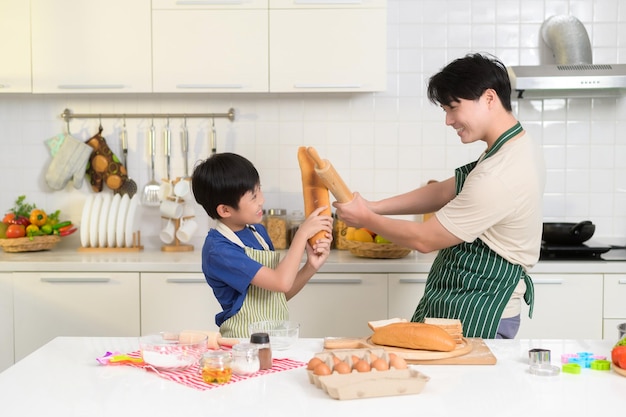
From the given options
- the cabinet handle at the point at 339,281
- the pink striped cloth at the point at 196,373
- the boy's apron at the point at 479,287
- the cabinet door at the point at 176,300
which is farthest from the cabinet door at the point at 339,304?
the pink striped cloth at the point at 196,373

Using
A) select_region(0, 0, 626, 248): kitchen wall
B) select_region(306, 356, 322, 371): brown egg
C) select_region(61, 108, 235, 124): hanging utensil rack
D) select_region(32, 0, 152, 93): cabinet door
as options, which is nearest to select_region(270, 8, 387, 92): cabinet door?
select_region(0, 0, 626, 248): kitchen wall

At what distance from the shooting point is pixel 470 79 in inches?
89.2

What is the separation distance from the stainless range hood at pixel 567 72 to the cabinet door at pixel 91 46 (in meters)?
1.72

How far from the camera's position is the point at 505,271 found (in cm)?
232

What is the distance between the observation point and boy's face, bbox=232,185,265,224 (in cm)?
230

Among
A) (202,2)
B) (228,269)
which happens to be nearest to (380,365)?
(228,269)

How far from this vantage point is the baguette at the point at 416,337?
1.87 meters

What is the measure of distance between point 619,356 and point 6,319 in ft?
8.79

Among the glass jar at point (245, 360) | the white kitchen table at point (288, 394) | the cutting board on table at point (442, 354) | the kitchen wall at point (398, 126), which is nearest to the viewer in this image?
the white kitchen table at point (288, 394)

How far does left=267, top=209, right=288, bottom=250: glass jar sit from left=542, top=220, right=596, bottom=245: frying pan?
1.20 m

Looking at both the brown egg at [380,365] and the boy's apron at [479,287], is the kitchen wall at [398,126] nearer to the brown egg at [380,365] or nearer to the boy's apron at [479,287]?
the boy's apron at [479,287]

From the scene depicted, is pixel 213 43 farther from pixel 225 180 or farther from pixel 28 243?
pixel 225 180

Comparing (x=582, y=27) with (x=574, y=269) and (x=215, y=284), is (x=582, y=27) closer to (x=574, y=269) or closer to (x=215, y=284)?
(x=574, y=269)

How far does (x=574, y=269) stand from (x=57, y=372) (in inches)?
91.7
